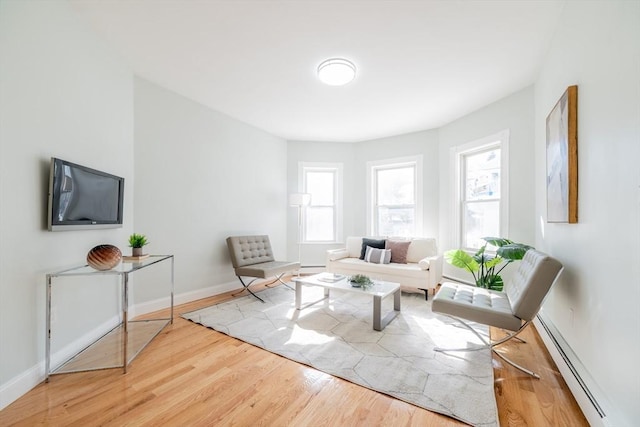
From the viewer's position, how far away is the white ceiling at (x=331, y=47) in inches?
79.7

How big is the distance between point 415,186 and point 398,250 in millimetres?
1356

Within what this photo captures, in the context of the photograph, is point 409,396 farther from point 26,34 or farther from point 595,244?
point 26,34

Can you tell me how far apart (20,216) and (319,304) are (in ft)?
Result: 9.35

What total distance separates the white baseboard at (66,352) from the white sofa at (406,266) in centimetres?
225

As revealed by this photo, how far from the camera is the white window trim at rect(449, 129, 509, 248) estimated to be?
3521 mm

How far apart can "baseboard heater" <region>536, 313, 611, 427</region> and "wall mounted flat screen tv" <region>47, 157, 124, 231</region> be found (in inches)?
137

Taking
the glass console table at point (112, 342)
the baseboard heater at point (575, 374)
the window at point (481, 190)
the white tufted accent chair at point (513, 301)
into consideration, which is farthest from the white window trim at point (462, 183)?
the glass console table at point (112, 342)

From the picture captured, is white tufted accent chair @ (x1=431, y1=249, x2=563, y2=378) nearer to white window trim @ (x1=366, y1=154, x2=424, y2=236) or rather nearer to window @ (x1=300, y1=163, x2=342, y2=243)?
white window trim @ (x1=366, y1=154, x2=424, y2=236)

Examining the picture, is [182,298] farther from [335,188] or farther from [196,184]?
[335,188]

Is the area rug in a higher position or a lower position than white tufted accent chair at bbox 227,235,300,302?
lower

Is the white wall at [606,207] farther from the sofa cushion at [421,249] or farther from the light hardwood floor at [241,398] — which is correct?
the sofa cushion at [421,249]

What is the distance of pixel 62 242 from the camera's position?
2.03 m

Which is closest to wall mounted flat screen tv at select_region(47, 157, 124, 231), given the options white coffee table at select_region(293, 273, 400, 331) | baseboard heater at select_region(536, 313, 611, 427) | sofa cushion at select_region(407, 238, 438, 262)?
white coffee table at select_region(293, 273, 400, 331)

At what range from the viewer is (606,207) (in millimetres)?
1415
